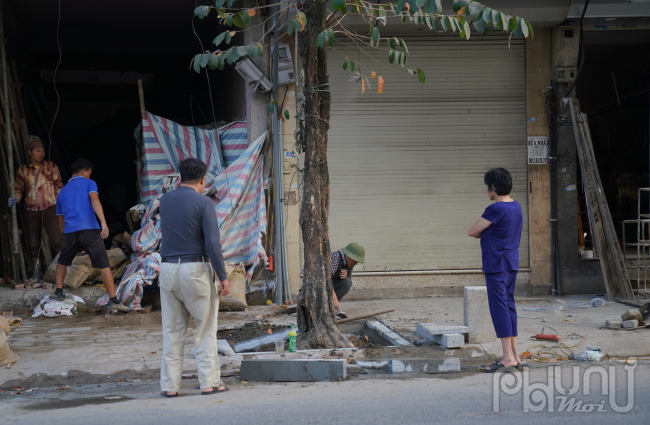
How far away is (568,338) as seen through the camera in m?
6.23

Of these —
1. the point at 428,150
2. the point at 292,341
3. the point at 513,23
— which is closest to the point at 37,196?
the point at 292,341

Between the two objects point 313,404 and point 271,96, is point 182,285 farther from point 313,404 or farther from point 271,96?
point 271,96

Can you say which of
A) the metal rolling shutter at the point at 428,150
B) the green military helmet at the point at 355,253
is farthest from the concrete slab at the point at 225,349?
the metal rolling shutter at the point at 428,150

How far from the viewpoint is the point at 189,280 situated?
450 centimetres

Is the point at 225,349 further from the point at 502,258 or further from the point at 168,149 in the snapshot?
the point at 168,149

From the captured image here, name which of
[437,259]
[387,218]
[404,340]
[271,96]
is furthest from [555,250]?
[271,96]

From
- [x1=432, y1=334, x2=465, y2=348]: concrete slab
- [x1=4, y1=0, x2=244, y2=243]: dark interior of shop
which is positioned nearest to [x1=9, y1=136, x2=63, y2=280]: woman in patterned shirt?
[x1=4, y1=0, x2=244, y2=243]: dark interior of shop

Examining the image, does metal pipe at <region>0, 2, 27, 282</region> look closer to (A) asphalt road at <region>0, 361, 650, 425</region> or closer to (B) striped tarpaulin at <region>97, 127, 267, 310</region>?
(B) striped tarpaulin at <region>97, 127, 267, 310</region>

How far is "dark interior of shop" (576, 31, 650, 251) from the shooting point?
37.6 feet

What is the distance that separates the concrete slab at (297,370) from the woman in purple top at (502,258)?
4.72 feet

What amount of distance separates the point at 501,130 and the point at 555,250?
2.14m

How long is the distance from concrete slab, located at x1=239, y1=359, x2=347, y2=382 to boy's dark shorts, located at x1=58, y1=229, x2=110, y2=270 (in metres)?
3.58

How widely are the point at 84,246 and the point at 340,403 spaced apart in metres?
4.83

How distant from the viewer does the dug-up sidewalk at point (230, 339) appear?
214 inches
